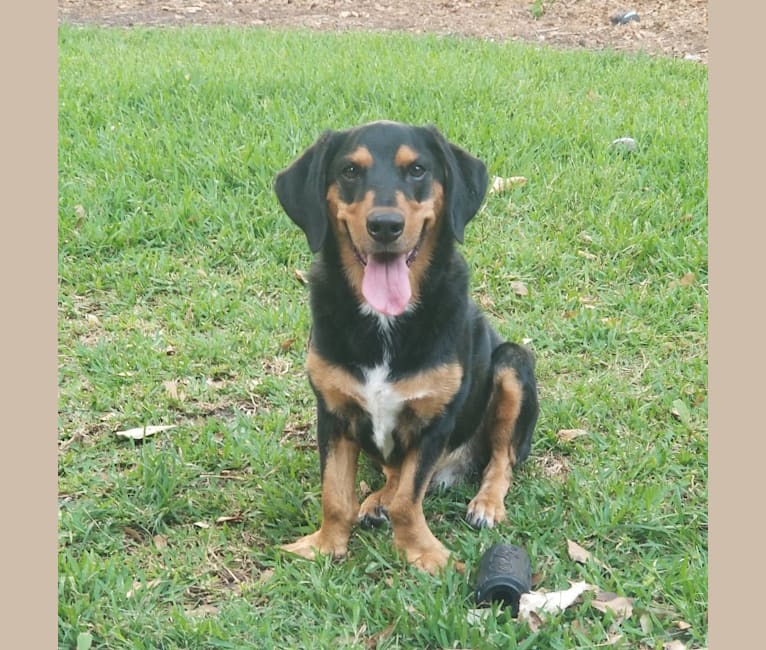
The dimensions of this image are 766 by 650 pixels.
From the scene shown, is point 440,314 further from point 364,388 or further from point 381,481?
point 381,481

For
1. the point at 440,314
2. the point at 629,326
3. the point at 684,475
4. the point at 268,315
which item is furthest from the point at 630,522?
the point at 268,315

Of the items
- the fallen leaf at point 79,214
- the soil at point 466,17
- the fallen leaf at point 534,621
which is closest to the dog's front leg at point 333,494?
the fallen leaf at point 534,621

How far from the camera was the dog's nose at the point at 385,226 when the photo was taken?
3477 millimetres

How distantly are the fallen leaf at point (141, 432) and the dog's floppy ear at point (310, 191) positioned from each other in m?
1.48

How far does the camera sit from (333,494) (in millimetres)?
3848

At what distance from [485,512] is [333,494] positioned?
0.68 metres

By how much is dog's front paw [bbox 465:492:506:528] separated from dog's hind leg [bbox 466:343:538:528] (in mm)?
41

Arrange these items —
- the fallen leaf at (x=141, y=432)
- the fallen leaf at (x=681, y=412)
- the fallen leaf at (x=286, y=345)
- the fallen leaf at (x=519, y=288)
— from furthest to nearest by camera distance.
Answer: the fallen leaf at (x=519, y=288) < the fallen leaf at (x=286, y=345) < the fallen leaf at (x=681, y=412) < the fallen leaf at (x=141, y=432)

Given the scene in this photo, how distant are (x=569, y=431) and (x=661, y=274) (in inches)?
80.2

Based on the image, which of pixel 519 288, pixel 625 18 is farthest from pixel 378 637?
pixel 625 18

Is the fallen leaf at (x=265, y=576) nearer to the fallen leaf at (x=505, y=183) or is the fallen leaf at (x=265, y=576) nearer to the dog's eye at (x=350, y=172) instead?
the dog's eye at (x=350, y=172)

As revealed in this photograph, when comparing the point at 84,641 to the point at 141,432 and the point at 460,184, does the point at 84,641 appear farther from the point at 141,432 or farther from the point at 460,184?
the point at 460,184

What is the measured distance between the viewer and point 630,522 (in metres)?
3.96

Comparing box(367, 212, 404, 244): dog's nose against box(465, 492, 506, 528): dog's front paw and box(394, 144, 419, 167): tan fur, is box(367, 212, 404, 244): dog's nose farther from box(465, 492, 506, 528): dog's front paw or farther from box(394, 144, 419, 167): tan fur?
box(465, 492, 506, 528): dog's front paw
